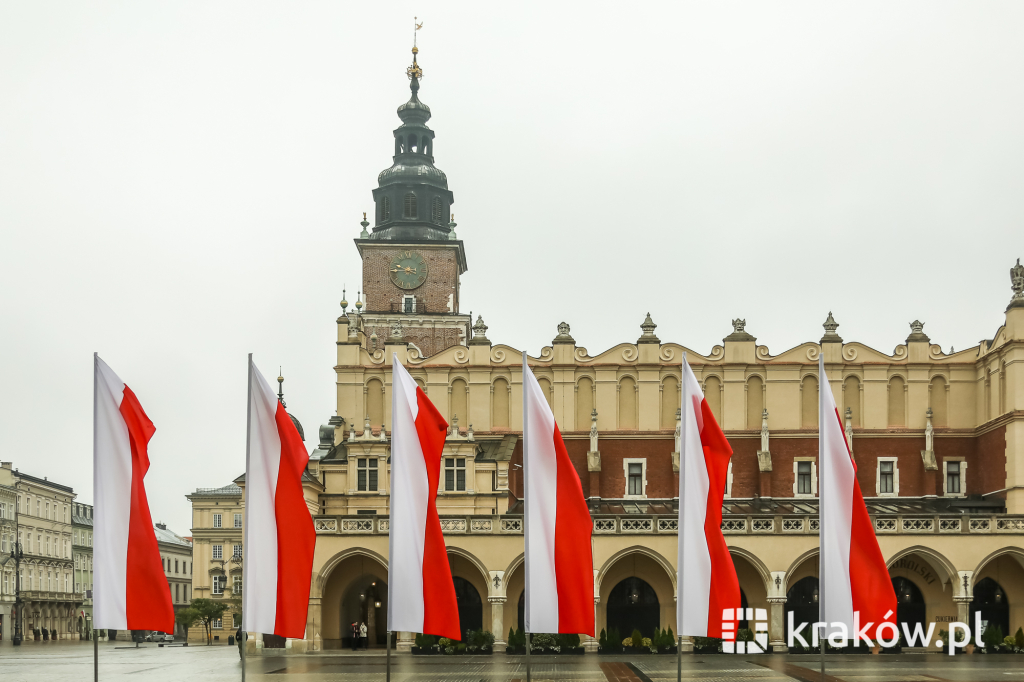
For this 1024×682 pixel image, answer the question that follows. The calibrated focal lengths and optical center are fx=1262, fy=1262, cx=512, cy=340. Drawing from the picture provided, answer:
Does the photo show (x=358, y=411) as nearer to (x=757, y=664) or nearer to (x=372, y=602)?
(x=372, y=602)

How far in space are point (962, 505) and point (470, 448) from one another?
22.3 m

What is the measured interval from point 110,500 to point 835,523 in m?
13.6

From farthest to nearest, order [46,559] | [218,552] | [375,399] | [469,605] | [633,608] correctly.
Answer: [218,552] → [46,559] → [375,399] → [469,605] → [633,608]

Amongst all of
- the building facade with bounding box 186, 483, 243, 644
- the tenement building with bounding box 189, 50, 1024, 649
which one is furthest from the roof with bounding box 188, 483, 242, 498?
the tenement building with bounding box 189, 50, 1024, 649

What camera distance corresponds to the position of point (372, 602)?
176 feet

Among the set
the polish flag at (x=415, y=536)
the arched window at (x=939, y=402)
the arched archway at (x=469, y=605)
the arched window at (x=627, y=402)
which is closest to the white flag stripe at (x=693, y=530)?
the polish flag at (x=415, y=536)

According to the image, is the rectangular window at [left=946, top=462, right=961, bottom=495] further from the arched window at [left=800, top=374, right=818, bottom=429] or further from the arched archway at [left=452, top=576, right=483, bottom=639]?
the arched archway at [left=452, top=576, right=483, bottom=639]

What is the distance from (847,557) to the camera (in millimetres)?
24734

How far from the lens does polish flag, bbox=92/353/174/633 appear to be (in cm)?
2111

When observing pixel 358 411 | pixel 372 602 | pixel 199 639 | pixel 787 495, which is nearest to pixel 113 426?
pixel 372 602

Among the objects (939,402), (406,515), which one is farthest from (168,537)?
(406,515)

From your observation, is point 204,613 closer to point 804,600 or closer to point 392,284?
point 392,284

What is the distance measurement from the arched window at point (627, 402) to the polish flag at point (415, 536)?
3713cm

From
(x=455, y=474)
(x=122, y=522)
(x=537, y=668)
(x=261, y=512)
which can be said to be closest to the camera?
(x=122, y=522)
